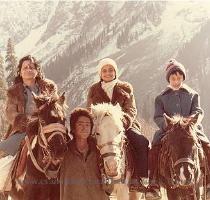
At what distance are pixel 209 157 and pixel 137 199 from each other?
7.58ft

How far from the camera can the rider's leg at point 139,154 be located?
9.87m

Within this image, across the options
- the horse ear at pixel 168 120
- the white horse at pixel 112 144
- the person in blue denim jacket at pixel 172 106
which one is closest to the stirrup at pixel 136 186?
the person in blue denim jacket at pixel 172 106

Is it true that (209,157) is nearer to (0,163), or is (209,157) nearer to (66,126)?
(66,126)

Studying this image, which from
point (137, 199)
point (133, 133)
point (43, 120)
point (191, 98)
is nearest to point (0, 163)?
point (43, 120)

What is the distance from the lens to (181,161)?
8.62 m

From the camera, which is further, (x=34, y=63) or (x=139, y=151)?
(x=139, y=151)

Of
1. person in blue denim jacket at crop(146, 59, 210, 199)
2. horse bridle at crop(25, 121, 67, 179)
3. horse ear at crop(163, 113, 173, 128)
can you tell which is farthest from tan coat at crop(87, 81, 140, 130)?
horse bridle at crop(25, 121, 67, 179)

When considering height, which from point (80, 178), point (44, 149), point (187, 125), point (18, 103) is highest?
point (18, 103)

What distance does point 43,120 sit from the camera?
7980mm

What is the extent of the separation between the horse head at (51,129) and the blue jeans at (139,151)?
2111 millimetres

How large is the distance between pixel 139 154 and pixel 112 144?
70.9 inches

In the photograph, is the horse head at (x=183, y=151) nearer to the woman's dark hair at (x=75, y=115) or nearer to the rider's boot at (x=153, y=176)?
the rider's boot at (x=153, y=176)

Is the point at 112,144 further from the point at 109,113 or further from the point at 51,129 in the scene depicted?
the point at 51,129

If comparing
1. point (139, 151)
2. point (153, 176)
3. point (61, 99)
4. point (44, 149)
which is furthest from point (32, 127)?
point (153, 176)
